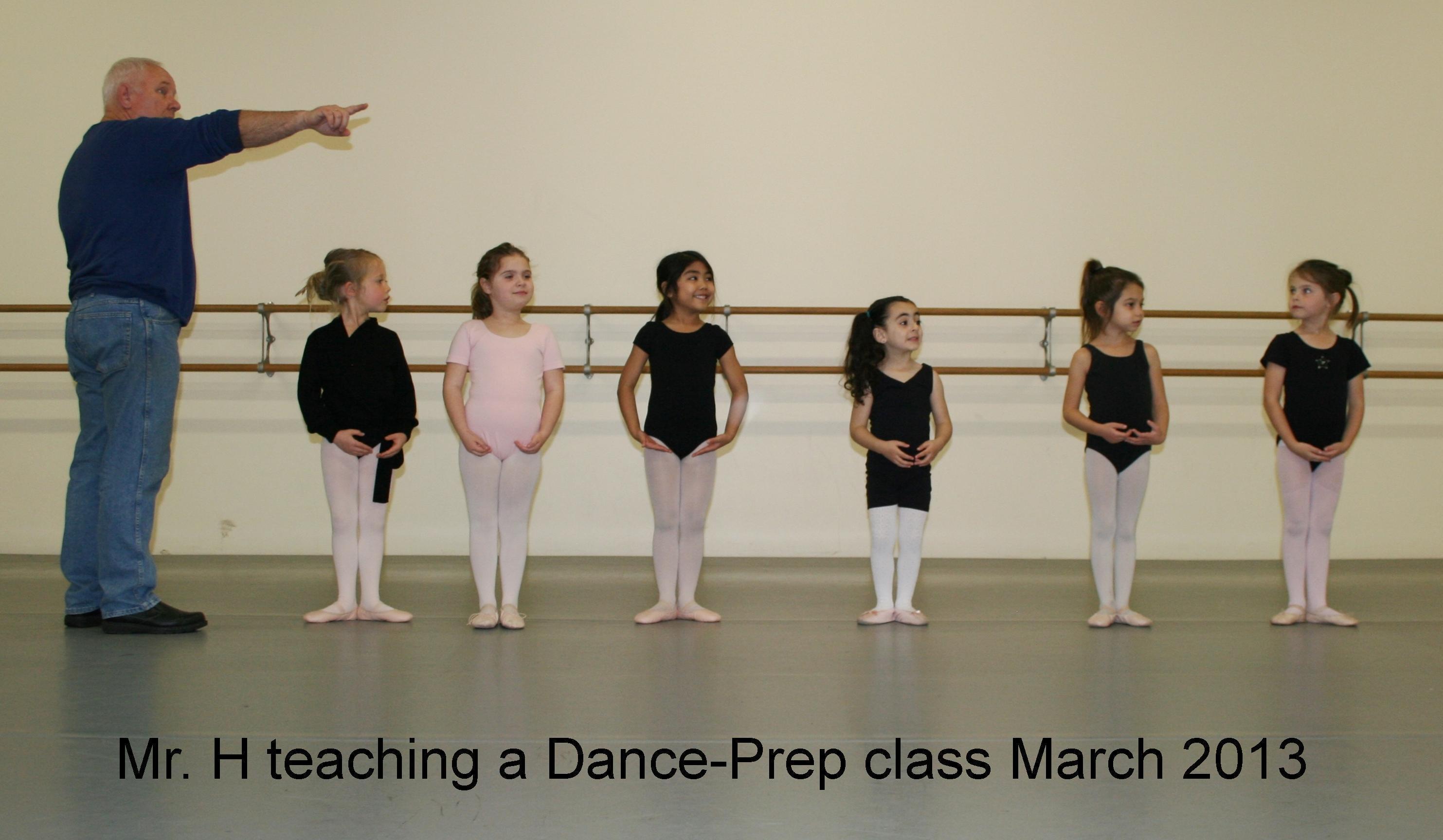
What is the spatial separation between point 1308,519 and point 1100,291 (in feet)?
2.83

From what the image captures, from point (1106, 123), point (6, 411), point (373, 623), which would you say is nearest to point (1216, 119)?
point (1106, 123)

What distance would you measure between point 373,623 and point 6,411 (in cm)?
241

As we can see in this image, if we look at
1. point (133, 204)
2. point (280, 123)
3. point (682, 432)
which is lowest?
point (682, 432)

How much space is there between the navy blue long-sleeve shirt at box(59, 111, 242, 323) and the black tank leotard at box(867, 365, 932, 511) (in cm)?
181

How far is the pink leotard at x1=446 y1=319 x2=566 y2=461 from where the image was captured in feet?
9.64

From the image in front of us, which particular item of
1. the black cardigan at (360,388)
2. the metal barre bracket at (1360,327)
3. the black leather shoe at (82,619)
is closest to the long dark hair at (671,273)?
the black cardigan at (360,388)

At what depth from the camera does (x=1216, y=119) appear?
4383 millimetres

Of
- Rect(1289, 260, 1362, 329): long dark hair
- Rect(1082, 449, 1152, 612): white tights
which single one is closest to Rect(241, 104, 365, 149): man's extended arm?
Rect(1082, 449, 1152, 612): white tights

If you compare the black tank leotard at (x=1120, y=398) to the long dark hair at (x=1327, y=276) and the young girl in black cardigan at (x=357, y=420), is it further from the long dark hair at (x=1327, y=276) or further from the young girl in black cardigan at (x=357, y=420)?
the young girl in black cardigan at (x=357, y=420)

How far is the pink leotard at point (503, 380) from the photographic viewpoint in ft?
9.64

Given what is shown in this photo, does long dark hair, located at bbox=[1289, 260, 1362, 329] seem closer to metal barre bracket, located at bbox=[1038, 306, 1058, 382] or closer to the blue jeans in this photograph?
metal barre bracket, located at bbox=[1038, 306, 1058, 382]

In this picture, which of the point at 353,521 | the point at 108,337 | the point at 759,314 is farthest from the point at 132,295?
the point at 759,314

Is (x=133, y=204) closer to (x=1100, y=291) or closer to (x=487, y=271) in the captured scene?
(x=487, y=271)

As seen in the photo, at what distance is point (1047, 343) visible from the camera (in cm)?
431
